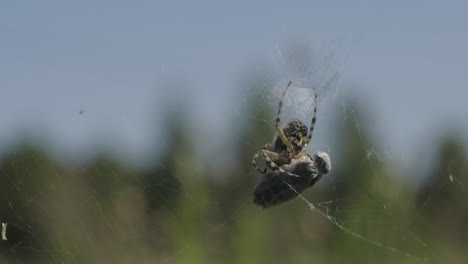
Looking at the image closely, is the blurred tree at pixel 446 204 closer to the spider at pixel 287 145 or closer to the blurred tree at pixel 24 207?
the spider at pixel 287 145

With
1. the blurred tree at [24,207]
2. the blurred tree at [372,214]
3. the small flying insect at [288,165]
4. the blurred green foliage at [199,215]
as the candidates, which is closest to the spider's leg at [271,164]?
the small flying insect at [288,165]

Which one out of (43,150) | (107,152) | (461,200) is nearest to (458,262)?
(461,200)

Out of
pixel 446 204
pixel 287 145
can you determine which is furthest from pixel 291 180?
pixel 446 204

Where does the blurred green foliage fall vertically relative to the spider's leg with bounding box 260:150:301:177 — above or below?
below

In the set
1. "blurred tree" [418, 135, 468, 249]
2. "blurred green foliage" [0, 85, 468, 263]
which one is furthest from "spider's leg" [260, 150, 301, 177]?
"blurred tree" [418, 135, 468, 249]

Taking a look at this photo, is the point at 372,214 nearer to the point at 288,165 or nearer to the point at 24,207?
the point at 288,165

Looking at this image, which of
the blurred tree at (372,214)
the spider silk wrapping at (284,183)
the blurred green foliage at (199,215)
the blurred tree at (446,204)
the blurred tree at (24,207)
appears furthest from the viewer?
the blurred tree at (446,204)

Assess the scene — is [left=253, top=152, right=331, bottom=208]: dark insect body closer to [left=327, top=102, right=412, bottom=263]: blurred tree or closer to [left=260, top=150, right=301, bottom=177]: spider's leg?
[left=260, top=150, right=301, bottom=177]: spider's leg
